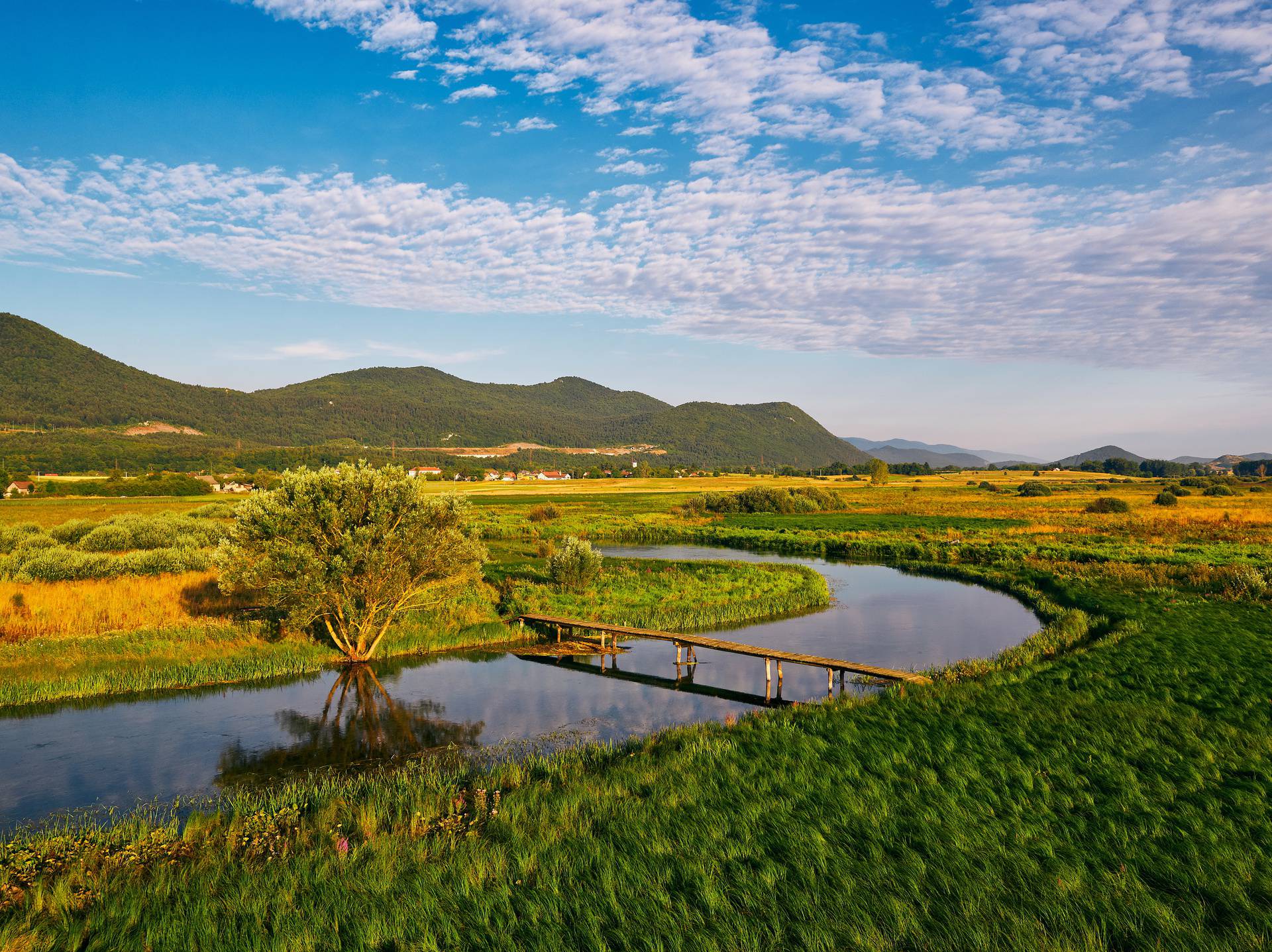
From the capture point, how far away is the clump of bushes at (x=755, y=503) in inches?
3253

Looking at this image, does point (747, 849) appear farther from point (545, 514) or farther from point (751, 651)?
point (545, 514)

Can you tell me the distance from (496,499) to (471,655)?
7485 centimetres

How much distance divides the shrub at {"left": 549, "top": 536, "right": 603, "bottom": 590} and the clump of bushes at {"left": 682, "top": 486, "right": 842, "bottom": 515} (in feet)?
154

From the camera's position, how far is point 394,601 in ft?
73.0

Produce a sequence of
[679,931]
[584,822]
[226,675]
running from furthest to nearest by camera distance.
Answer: [226,675] < [584,822] < [679,931]

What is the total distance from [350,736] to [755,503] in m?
71.3

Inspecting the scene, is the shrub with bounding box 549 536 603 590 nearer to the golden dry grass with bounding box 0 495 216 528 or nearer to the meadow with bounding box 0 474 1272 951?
the meadow with bounding box 0 474 1272 951

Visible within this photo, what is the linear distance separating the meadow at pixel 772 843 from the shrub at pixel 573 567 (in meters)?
17.9

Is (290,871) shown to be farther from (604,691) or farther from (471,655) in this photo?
(471,655)

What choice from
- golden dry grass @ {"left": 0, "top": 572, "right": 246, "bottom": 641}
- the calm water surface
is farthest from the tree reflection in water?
golden dry grass @ {"left": 0, "top": 572, "right": 246, "bottom": 641}

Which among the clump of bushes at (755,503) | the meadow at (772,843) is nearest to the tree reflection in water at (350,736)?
the meadow at (772,843)

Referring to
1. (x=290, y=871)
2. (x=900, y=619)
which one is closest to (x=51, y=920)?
(x=290, y=871)

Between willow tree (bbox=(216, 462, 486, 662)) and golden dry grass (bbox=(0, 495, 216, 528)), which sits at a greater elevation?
willow tree (bbox=(216, 462, 486, 662))

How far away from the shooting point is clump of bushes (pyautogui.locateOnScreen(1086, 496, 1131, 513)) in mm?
77062
